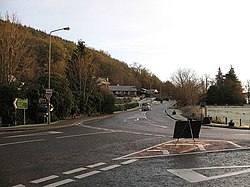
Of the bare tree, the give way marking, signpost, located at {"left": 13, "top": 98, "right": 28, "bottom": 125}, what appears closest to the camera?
the give way marking

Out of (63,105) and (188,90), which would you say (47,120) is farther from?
(188,90)

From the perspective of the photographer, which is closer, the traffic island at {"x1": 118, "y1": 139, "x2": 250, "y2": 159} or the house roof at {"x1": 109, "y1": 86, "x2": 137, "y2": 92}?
the traffic island at {"x1": 118, "y1": 139, "x2": 250, "y2": 159}

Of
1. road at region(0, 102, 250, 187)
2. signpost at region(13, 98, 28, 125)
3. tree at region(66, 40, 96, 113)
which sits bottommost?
road at region(0, 102, 250, 187)

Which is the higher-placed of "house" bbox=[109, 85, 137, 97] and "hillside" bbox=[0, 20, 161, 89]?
"hillside" bbox=[0, 20, 161, 89]

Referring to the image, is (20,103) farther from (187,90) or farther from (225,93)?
(225,93)

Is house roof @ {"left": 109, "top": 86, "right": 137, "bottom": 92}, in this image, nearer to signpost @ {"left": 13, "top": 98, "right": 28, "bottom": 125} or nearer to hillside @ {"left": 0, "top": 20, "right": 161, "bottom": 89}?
hillside @ {"left": 0, "top": 20, "right": 161, "bottom": 89}

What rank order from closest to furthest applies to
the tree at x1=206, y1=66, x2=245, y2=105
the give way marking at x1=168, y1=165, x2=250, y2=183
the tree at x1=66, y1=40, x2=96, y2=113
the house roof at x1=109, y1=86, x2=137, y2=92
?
1. the give way marking at x1=168, y1=165, x2=250, y2=183
2. the tree at x1=66, y1=40, x2=96, y2=113
3. the tree at x1=206, y1=66, x2=245, y2=105
4. the house roof at x1=109, y1=86, x2=137, y2=92

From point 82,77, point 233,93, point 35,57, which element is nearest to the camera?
point 35,57

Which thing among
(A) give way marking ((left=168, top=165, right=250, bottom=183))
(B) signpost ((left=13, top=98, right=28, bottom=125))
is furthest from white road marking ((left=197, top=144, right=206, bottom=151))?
(B) signpost ((left=13, top=98, right=28, bottom=125))

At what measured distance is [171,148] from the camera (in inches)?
563

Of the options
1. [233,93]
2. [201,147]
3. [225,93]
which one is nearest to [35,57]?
[201,147]

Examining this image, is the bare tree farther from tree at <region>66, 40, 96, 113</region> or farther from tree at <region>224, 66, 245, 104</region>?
tree at <region>224, 66, 245, 104</region>

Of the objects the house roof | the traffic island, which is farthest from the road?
the house roof

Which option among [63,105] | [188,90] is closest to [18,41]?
[63,105]
